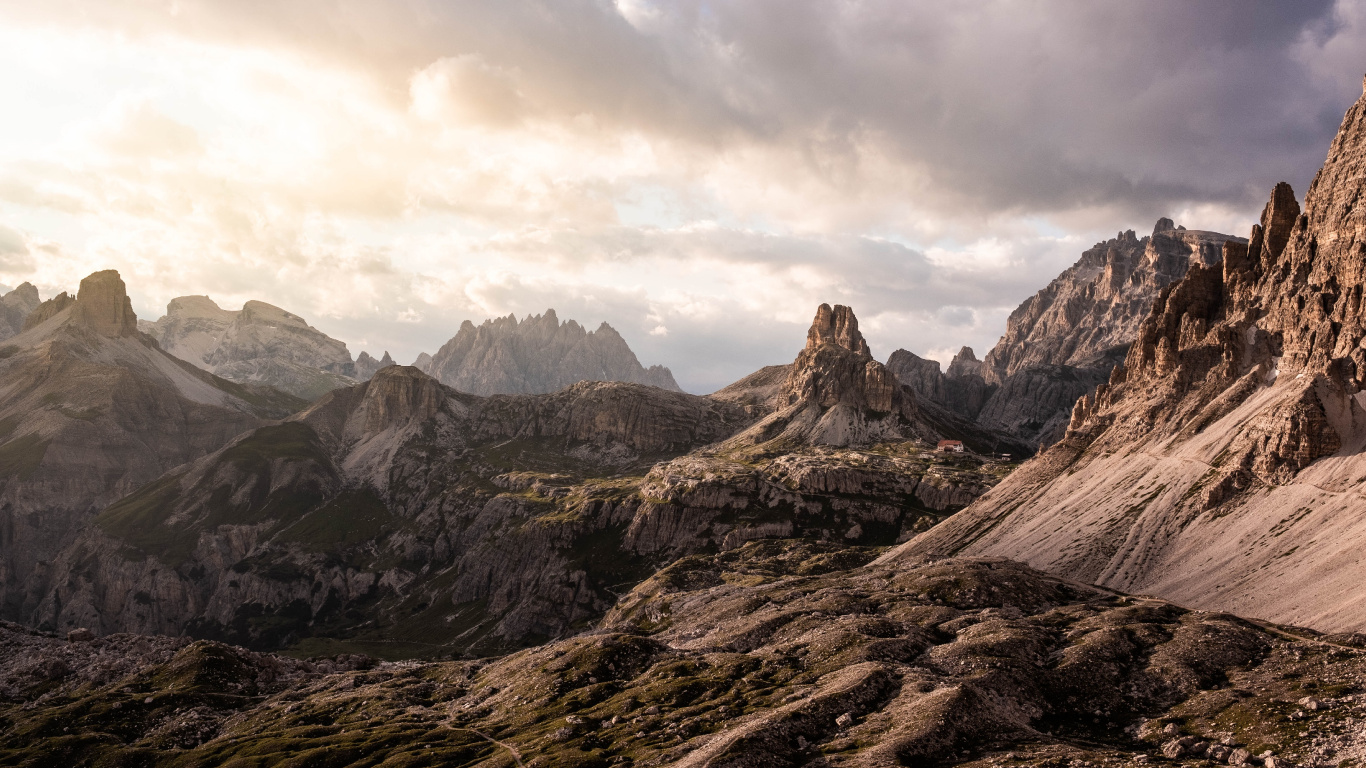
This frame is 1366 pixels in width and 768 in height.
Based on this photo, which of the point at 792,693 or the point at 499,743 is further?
the point at 499,743

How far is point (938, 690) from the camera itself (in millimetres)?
105500

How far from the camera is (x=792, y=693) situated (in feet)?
387

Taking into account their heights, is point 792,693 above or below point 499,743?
above

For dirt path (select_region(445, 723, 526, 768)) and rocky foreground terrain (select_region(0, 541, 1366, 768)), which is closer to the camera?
rocky foreground terrain (select_region(0, 541, 1366, 768))

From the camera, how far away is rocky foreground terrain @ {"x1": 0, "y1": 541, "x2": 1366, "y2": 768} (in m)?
92.8

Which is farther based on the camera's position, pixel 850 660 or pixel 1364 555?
pixel 1364 555

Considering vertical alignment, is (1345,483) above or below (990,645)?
above

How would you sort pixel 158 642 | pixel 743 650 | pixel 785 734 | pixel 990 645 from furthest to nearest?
1. pixel 158 642
2. pixel 743 650
3. pixel 990 645
4. pixel 785 734

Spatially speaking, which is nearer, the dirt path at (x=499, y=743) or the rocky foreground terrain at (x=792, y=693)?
the rocky foreground terrain at (x=792, y=693)

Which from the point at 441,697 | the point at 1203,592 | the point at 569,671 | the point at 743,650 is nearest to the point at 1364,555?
the point at 1203,592

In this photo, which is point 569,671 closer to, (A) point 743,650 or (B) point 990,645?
(A) point 743,650

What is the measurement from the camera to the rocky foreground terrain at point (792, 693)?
92812 millimetres

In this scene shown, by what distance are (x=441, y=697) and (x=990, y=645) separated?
344 ft

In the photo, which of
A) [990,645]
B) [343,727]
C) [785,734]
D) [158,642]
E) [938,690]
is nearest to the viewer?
[785,734]
